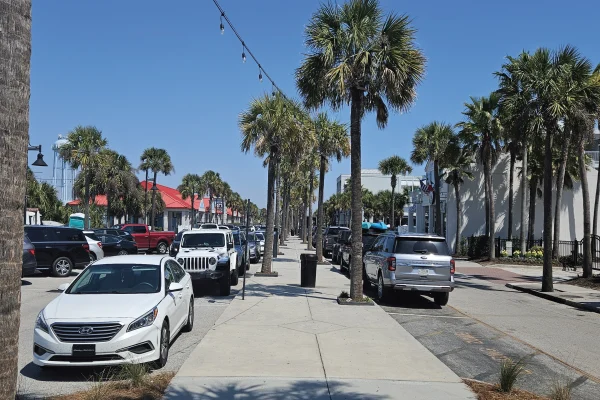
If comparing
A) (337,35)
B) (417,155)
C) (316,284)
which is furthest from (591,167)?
(337,35)

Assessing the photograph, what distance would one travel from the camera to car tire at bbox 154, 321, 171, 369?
801 cm

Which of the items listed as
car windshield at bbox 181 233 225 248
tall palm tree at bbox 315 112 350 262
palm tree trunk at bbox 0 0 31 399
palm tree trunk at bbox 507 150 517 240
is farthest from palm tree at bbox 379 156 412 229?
palm tree trunk at bbox 0 0 31 399

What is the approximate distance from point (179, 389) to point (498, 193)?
38589 mm

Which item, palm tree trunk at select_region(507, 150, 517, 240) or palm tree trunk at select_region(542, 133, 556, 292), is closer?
palm tree trunk at select_region(542, 133, 556, 292)

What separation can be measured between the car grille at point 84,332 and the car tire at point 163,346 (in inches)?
27.1

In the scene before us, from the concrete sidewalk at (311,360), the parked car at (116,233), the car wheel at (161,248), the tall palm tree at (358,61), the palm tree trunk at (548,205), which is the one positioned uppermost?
the tall palm tree at (358,61)

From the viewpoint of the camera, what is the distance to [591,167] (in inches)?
1620

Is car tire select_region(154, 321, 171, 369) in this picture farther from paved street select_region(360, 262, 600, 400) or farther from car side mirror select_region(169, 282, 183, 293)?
paved street select_region(360, 262, 600, 400)

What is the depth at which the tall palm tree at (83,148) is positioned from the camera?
42062 millimetres

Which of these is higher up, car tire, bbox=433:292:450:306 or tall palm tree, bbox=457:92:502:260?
tall palm tree, bbox=457:92:502:260

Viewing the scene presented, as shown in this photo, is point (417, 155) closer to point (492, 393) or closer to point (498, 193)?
point (498, 193)

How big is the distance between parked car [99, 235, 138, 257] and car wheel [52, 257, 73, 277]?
6.05m

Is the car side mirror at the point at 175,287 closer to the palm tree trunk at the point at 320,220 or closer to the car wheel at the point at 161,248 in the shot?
the palm tree trunk at the point at 320,220

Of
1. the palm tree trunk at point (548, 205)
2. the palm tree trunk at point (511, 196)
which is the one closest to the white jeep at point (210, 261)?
the palm tree trunk at point (548, 205)
